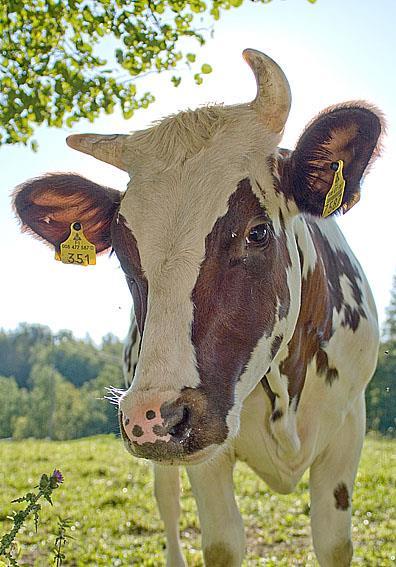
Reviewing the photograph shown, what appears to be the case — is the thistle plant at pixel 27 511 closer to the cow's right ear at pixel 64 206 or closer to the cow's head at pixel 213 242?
the cow's head at pixel 213 242

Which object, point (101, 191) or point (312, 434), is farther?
point (312, 434)

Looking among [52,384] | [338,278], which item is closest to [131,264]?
[338,278]

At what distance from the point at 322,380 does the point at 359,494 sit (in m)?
4.74

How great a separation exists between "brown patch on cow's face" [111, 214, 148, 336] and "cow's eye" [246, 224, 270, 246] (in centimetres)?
43

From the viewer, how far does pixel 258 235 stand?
2.76m

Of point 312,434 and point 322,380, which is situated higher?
point 322,380

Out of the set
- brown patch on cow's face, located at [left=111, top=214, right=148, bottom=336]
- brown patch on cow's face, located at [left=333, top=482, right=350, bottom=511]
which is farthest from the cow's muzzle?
brown patch on cow's face, located at [left=333, top=482, right=350, bottom=511]

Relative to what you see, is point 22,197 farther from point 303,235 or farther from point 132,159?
Answer: point 303,235

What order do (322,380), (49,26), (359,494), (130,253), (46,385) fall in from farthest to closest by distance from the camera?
(46,385) → (359,494) → (49,26) → (322,380) → (130,253)

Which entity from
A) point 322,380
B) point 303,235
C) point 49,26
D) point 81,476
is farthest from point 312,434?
point 81,476

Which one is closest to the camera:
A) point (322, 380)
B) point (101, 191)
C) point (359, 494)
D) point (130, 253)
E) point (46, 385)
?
point (130, 253)

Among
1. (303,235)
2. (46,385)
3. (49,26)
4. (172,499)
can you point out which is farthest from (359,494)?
(46,385)

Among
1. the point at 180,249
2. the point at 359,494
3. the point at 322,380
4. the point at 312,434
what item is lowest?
the point at 359,494

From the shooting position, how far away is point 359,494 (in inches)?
312
